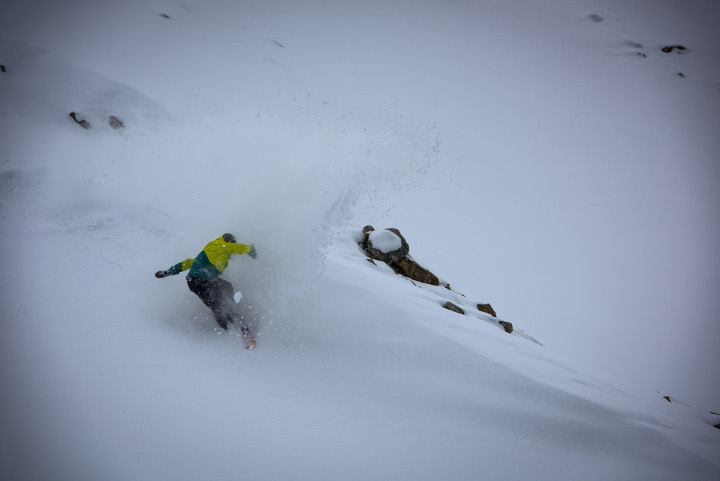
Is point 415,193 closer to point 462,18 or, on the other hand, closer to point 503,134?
point 503,134

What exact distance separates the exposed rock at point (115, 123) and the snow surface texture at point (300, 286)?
0.84ft

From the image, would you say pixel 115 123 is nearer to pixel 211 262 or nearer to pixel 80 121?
pixel 80 121

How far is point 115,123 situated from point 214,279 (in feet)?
33.3

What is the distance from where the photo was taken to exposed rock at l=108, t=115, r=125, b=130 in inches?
467

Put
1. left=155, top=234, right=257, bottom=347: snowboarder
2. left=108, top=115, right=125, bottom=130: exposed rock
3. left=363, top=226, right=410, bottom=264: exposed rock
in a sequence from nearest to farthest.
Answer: left=155, top=234, right=257, bottom=347: snowboarder < left=363, top=226, right=410, bottom=264: exposed rock < left=108, top=115, right=125, bottom=130: exposed rock

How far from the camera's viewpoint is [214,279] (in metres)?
4.99

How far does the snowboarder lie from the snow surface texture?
1.23ft

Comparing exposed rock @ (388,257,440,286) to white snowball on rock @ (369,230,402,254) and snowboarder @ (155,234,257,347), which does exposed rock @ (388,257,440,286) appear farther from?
snowboarder @ (155,234,257,347)

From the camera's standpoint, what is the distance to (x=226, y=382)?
14.3 ft

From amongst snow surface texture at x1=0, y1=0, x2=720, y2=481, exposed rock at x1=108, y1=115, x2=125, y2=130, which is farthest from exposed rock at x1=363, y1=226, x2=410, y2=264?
exposed rock at x1=108, y1=115, x2=125, y2=130

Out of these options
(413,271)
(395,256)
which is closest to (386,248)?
(395,256)

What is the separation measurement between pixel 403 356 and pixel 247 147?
25.6ft

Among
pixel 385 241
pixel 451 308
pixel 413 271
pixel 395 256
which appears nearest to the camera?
pixel 451 308

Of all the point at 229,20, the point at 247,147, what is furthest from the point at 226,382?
the point at 229,20
